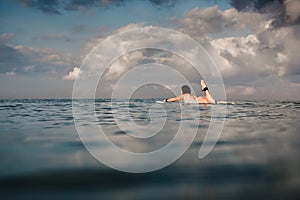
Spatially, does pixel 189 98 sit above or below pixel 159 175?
above

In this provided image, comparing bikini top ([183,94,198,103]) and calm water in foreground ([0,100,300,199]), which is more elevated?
bikini top ([183,94,198,103])

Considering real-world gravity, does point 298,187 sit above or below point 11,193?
above

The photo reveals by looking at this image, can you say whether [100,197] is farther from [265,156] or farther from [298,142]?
[298,142]

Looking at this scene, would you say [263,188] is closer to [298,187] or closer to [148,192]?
[298,187]

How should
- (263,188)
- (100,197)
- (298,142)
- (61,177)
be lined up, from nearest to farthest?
(100,197) < (263,188) < (61,177) < (298,142)

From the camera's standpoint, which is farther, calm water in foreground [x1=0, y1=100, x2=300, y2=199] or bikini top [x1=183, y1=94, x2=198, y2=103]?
bikini top [x1=183, y1=94, x2=198, y2=103]

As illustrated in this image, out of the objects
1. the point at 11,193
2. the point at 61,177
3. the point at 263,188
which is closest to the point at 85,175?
the point at 61,177

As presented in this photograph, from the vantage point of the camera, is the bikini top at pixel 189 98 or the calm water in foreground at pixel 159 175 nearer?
the calm water in foreground at pixel 159 175

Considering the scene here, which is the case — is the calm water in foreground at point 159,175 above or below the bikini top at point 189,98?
below

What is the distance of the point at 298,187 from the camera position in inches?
92.4

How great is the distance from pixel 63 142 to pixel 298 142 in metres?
4.79

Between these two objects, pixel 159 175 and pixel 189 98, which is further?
pixel 189 98

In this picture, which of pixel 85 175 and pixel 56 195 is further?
pixel 85 175

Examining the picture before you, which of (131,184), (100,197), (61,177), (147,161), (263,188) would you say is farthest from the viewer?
(147,161)
